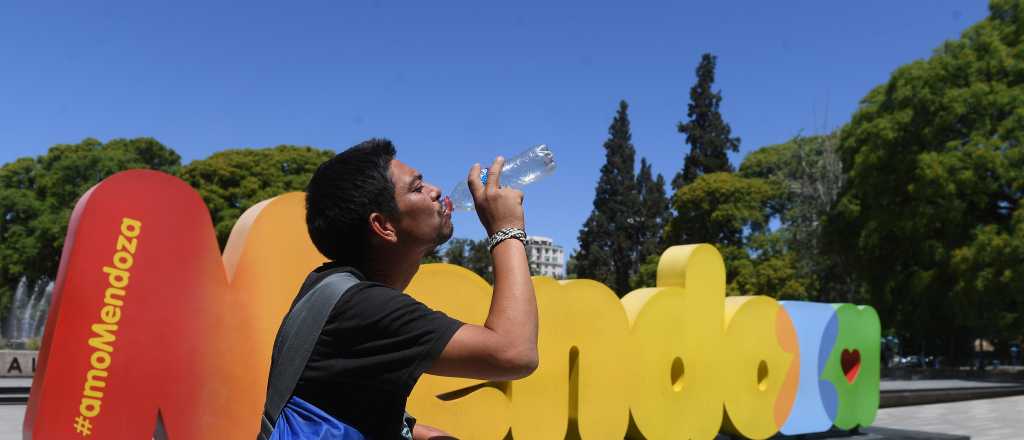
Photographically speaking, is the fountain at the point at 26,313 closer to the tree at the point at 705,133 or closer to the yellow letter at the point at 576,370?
the yellow letter at the point at 576,370

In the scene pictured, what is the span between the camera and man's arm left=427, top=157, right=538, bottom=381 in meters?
1.83

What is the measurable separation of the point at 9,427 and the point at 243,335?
7.73m

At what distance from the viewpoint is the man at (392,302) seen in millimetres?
1821

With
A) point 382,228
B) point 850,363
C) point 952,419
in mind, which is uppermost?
point 382,228

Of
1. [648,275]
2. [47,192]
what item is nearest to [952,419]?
[648,275]

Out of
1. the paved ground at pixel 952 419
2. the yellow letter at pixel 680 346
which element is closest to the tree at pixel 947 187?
the paved ground at pixel 952 419

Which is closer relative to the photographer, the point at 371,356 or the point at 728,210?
the point at 371,356

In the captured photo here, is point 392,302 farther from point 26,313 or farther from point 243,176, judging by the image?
point 243,176

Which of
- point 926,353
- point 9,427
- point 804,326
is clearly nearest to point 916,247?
point 926,353

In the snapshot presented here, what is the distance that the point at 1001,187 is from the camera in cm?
2531

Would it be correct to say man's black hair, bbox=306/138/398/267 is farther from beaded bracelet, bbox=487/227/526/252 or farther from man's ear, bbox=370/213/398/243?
beaded bracelet, bbox=487/227/526/252

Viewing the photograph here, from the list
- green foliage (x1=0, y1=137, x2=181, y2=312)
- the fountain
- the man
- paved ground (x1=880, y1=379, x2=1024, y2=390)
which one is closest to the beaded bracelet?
the man

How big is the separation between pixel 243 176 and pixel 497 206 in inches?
1505

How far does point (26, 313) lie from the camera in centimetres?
3334
